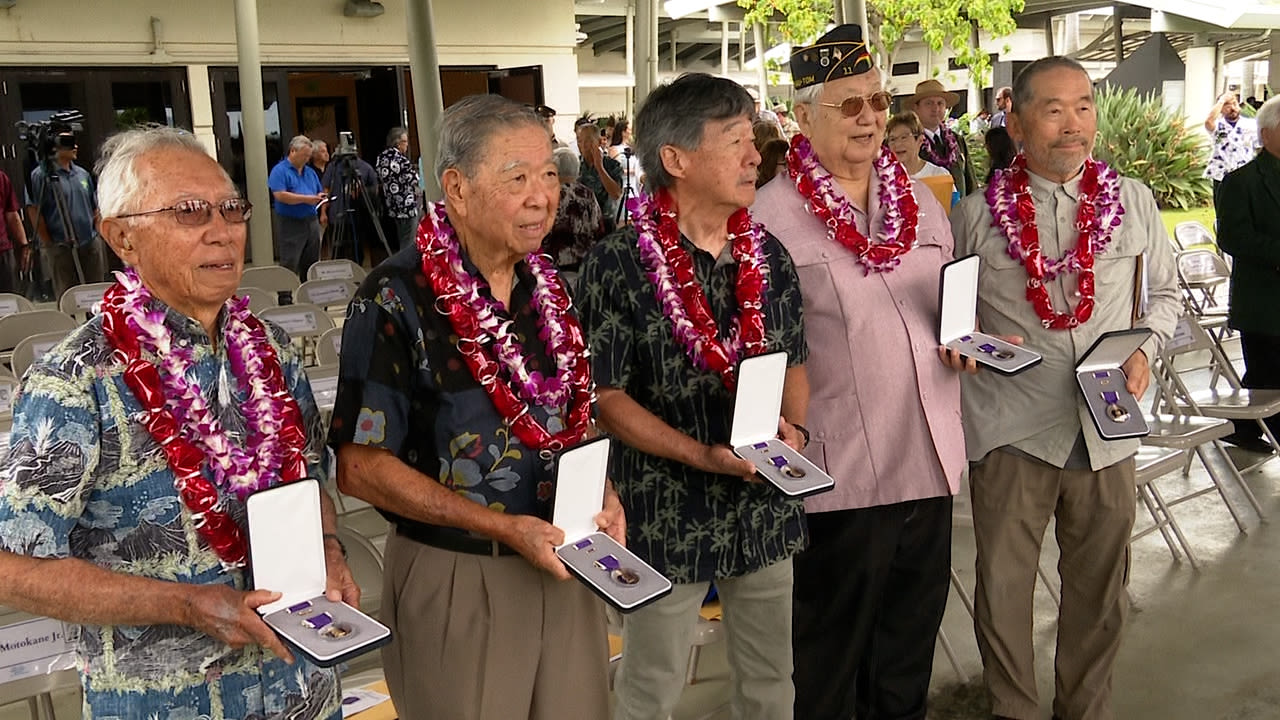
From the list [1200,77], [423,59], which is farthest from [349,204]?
[1200,77]

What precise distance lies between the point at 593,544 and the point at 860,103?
4.98ft

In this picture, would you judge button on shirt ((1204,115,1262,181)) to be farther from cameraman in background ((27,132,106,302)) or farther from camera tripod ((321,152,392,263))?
cameraman in background ((27,132,106,302))

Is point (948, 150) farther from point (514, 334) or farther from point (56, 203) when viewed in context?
point (56, 203)

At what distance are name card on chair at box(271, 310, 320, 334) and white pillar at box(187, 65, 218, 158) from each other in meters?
10.7

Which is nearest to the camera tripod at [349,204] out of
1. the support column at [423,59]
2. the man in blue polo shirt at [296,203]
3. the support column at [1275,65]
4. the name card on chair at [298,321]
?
the man in blue polo shirt at [296,203]

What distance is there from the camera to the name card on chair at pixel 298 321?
6.77m

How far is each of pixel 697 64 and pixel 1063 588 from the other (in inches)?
1785

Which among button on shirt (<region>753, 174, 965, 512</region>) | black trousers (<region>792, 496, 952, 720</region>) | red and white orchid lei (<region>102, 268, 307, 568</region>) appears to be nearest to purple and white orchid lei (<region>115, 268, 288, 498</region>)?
red and white orchid lei (<region>102, 268, 307, 568</region>)

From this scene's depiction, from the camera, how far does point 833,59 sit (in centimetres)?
322

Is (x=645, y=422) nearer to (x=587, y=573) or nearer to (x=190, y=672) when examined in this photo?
(x=587, y=573)

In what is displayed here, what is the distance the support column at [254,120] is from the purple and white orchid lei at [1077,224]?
402 inches

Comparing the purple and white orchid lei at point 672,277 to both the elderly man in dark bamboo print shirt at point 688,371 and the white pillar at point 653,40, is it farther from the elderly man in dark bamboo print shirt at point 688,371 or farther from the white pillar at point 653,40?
the white pillar at point 653,40

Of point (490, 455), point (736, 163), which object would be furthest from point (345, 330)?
point (736, 163)

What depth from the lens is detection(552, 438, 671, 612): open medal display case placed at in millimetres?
2102
